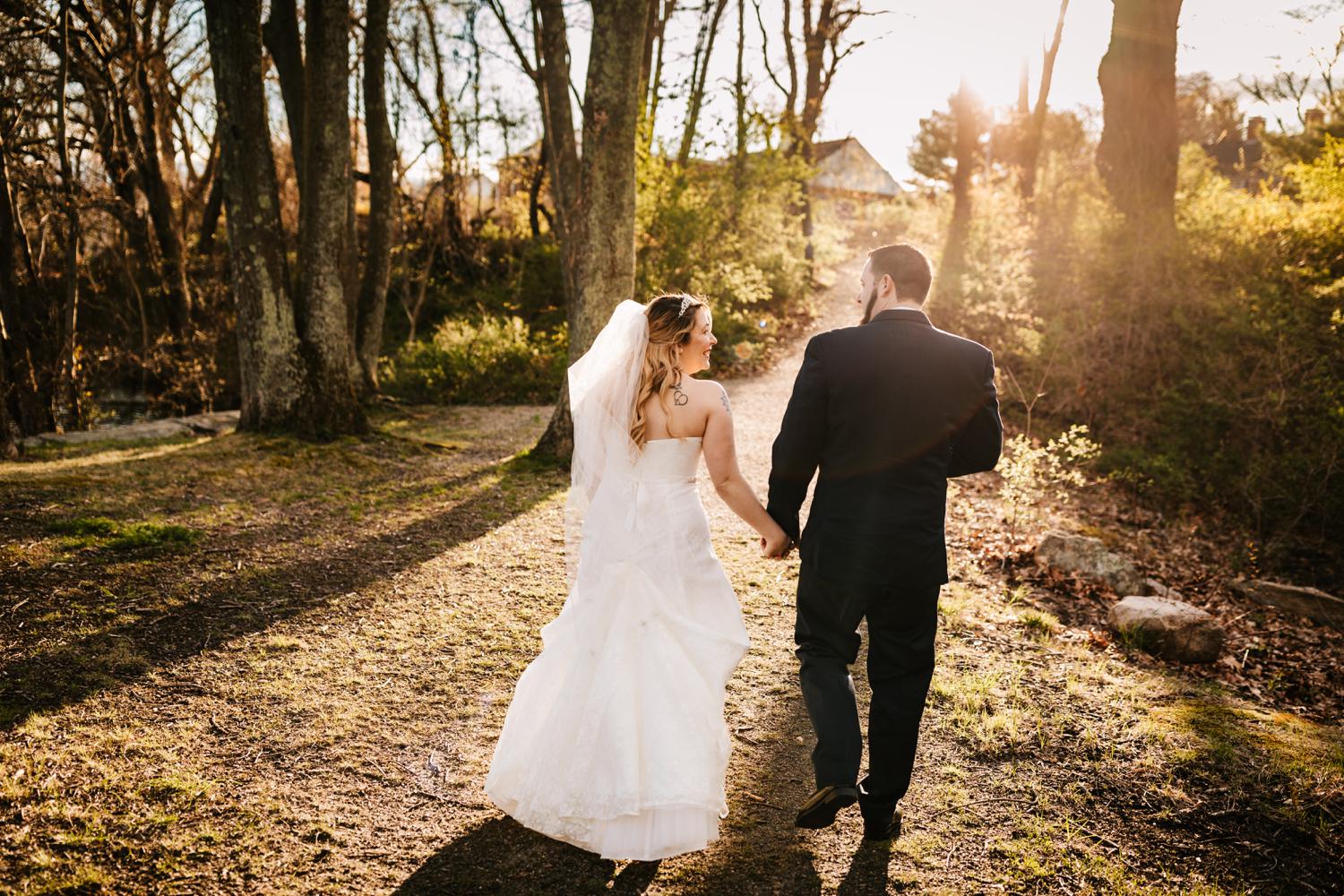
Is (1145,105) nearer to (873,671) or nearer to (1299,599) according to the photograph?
(1299,599)

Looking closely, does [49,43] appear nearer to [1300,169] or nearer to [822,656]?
[822,656]

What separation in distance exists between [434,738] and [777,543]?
2073 millimetres

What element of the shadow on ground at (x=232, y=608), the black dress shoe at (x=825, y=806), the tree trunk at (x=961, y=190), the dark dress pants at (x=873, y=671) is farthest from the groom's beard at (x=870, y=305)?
the tree trunk at (x=961, y=190)

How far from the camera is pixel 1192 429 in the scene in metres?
10.5

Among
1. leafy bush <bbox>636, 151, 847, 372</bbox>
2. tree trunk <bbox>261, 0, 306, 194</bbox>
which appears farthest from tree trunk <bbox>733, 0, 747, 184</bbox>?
tree trunk <bbox>261, 0, 306, 194</bbox>

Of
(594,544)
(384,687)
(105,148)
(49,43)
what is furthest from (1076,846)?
(105,148)

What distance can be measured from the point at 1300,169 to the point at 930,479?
13.4 meters

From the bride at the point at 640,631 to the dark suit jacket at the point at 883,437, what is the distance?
27 centimetres

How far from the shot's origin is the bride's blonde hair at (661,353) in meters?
3.12

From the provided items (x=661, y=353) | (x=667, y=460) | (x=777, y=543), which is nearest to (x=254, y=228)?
(x=661, y=353)

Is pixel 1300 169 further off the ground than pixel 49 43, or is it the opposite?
pixel 49 43

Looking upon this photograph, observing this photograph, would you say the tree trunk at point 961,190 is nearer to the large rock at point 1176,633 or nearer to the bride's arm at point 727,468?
the large rock at point 1176,633

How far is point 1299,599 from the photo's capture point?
24.4 ft

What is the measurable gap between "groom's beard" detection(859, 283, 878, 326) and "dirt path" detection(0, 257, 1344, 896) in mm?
2226
